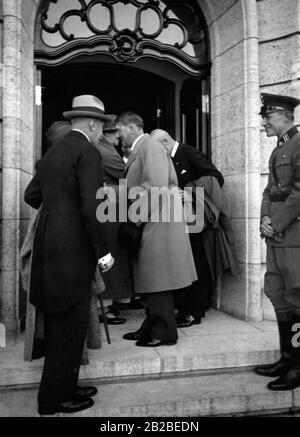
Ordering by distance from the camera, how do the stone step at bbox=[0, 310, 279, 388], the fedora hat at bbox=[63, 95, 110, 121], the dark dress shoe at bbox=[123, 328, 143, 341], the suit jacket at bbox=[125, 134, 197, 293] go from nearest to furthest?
the fedora hat at bbox=[63, 95, 110, 121]
the stone step at bbox=[0, 310, 279, 388]
the suit jacket at bbox=[125, 134, 197, 293]
the dark dress shoe at bbox=[123, 328, 143, 341]

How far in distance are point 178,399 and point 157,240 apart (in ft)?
4.61

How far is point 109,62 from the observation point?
6723 millimetres

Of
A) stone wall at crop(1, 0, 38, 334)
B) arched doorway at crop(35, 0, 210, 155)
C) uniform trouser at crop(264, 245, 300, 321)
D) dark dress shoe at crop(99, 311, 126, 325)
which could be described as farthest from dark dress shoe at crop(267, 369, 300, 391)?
arched doorway at crop(35, 0, 210, 155)

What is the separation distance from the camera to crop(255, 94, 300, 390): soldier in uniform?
3.67 metres

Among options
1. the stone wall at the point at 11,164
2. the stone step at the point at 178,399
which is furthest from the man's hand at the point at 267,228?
the stone wall at the point at 11,164

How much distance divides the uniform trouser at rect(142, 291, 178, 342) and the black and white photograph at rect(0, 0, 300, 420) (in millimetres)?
14

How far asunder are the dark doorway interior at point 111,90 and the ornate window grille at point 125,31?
101 cm

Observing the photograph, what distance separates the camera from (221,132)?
18.6 feet

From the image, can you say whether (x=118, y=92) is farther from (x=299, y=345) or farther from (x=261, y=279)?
(x=299, y=345)

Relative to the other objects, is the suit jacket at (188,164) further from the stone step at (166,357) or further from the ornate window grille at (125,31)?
the stone step at (166,357)

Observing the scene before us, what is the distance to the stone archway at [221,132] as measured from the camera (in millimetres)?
4594

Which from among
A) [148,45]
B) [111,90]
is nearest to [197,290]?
[148,45]

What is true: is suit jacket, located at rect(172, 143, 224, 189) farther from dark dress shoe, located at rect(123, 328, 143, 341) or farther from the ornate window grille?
dark dress shoe, located at rect(123, 328, 143, 341)

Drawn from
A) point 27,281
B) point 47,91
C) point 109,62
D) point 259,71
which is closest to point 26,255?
point 27,281
